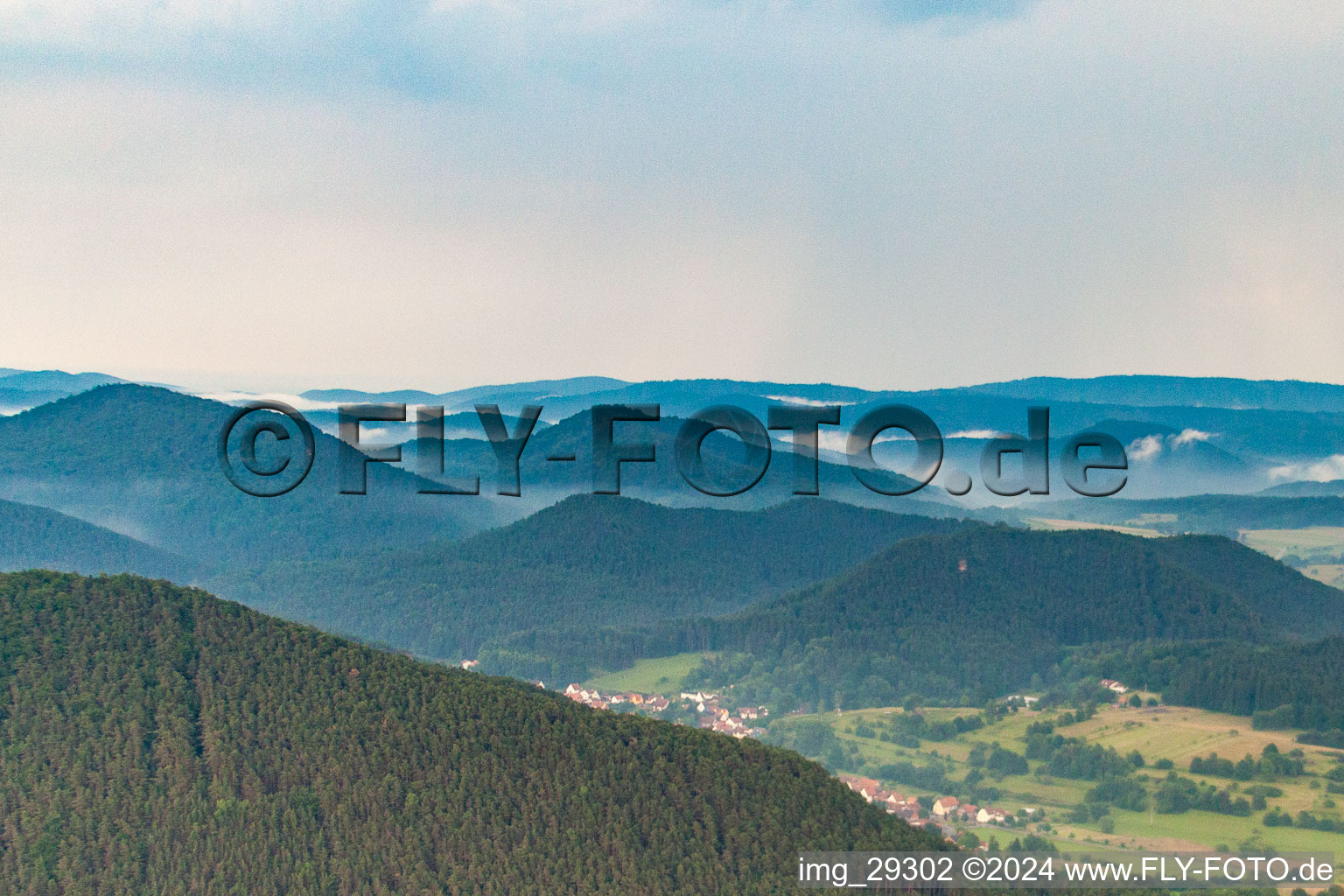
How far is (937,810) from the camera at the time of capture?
83812 millimetres

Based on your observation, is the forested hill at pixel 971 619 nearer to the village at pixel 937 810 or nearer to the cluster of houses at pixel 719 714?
the cluster of houses at pixel 719 714

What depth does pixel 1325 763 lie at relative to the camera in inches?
3602

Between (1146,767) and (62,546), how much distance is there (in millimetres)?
153842

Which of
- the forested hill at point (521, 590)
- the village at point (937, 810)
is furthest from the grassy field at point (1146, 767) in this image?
the forested hill at point (521, 590)

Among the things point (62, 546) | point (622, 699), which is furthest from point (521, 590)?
point (62, 546)

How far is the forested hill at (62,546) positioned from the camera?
Result: 7293 inches

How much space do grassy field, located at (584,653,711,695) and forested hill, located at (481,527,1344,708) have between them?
2.92 metres

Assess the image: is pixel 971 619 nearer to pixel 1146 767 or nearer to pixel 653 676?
pixel 653 676

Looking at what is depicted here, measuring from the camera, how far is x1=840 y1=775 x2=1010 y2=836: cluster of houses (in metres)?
81.5

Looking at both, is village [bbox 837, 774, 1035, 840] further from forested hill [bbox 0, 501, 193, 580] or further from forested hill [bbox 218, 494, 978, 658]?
forested hill [bbox 0, 501, 193, 580]

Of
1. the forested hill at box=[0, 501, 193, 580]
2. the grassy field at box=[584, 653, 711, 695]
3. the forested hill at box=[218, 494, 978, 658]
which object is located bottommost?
the grassy field at box=[584, 653, 711, 695]

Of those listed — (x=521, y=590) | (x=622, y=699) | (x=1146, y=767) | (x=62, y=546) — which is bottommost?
(x=622, y=699)

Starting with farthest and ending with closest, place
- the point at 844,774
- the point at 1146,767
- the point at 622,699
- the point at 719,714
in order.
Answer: the point at 622,699 < the point at 719,714 < the point at 844,774 < the point at 1146,767

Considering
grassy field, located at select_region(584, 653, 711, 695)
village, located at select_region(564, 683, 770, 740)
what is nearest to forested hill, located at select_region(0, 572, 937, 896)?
village, located at select_region(564, 683, 770, 740)
